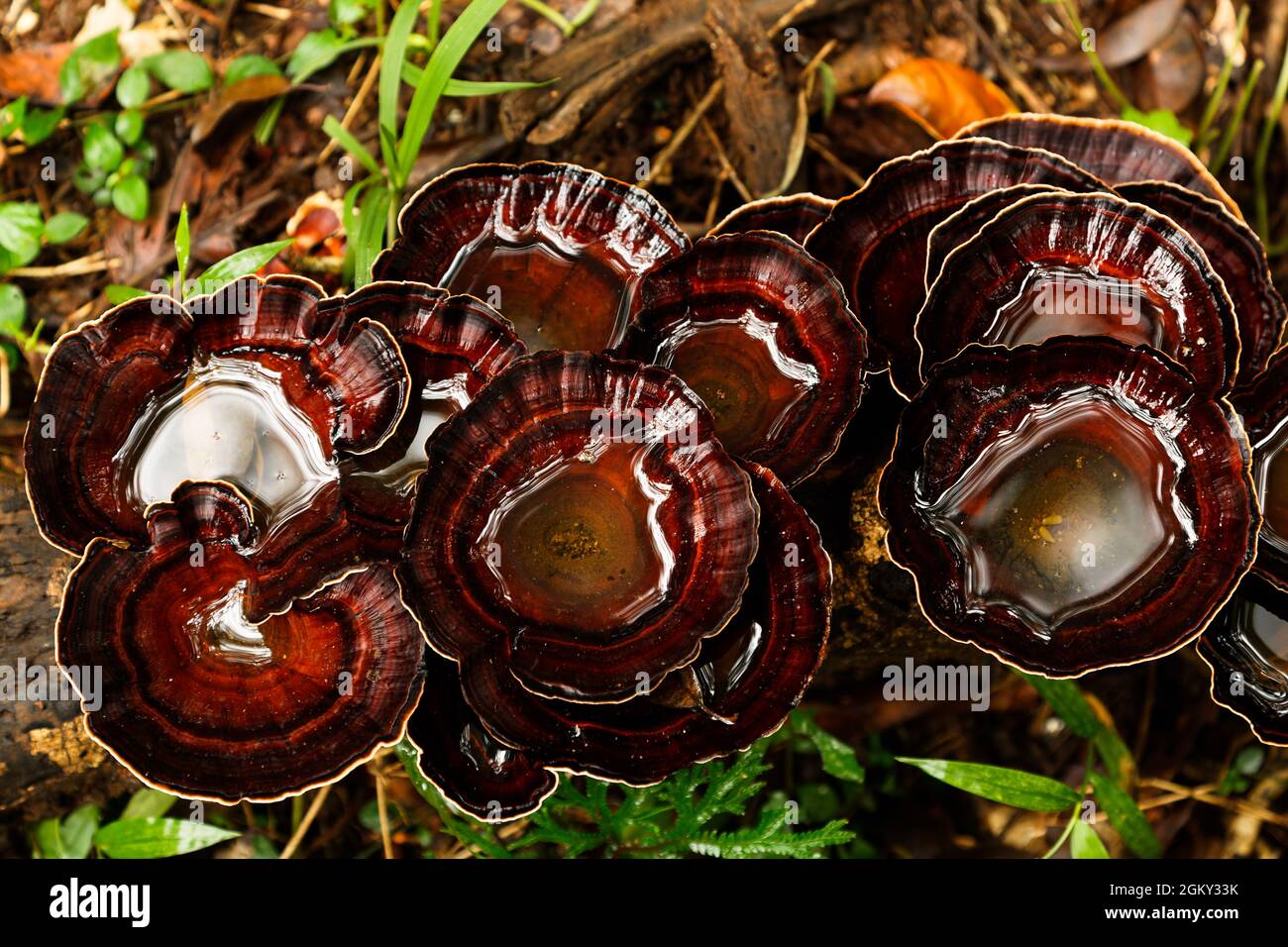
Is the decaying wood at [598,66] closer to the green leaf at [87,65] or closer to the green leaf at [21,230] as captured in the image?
the green leaf at [87,65]

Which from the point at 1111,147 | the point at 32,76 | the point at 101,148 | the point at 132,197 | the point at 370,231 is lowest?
the point at 1111,147

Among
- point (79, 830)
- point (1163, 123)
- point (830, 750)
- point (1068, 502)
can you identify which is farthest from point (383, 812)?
point (1163, 123)

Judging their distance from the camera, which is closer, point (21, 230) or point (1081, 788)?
point (1081, 788)

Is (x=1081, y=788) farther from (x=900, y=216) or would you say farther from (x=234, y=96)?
(x=234, y=96)

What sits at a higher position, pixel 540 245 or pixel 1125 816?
pixel 540 245

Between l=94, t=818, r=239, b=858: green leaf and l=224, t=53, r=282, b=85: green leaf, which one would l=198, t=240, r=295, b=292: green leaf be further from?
l=94, t=818, r=239, b=858: green leaf

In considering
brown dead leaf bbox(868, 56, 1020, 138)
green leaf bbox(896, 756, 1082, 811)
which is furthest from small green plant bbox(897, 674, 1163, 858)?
brown dead leaf bbox(868, 56, 1020, 138)
